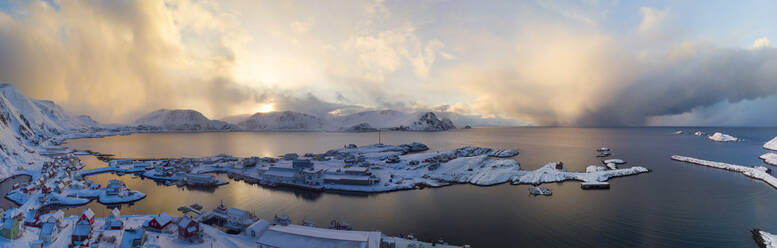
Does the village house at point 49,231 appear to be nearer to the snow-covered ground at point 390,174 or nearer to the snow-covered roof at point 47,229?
the snow-covered roof at point 47,229

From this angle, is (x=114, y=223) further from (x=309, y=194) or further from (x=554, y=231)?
(x=554, y=231)

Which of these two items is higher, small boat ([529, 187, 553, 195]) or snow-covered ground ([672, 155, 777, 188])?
snow-covered ground ([672, 155, 777, 188])

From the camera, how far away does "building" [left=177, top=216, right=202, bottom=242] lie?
1981cm

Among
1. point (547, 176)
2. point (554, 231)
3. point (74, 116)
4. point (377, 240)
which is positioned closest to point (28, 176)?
point (377, 240)

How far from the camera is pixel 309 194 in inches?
1384

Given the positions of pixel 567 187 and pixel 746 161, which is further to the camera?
pixel 746 161

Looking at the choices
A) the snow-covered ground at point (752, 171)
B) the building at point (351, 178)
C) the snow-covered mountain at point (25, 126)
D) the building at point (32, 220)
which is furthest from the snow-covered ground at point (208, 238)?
the snow-covered ground at point (752, 171)

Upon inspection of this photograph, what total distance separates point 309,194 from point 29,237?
2194cm

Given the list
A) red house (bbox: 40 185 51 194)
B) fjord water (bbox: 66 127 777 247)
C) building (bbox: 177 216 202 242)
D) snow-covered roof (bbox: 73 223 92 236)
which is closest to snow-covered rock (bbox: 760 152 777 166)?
fjord water (bbox: 66 127 777 247)

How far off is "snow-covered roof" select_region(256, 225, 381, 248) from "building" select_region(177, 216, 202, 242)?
5.68 m

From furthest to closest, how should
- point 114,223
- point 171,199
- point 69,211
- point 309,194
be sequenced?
point 309,194 < point 171,199 < point 69,211 < point 114,223

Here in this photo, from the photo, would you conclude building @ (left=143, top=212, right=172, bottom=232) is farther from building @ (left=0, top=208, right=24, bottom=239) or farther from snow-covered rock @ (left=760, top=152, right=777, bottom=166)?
snow-covered rock @ (left=760, top=152, right=777, bottom=166)

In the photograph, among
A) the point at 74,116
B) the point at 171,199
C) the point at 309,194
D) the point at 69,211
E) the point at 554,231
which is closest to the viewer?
the point at 554,231

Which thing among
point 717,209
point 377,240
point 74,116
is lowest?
point 717,209
